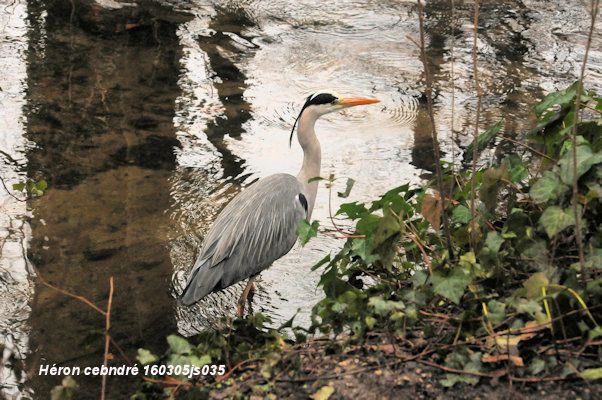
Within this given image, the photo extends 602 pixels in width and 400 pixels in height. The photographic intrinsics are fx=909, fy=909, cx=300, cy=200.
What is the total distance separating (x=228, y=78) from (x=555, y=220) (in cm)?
512

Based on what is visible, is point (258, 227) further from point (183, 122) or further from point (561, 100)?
point (183, 122)

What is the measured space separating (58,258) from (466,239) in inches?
107

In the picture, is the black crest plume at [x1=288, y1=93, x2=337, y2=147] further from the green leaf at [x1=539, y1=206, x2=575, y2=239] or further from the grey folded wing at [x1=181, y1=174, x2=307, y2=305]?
the green leaf at [x1=539, y1=206, x2=575, y2=239]

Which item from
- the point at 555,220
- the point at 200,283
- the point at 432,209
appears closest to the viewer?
the point at 555,220

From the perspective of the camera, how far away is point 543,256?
3.81 meters

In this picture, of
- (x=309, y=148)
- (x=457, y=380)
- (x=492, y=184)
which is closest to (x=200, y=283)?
(x=309, y=148)

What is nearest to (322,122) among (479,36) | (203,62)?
(203,62)

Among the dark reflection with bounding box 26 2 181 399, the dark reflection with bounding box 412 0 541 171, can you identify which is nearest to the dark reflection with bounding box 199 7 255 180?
the dark reflection with bounding box 26 2 181 399

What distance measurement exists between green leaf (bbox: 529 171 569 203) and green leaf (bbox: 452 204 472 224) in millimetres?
547

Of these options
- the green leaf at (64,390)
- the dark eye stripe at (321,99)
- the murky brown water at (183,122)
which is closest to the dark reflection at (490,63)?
the murky brown water at (183,122)

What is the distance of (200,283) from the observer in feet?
17.0

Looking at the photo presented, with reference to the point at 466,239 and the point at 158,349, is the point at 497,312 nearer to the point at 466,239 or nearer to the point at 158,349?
the point at 466,239

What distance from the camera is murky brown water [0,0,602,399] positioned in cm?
546

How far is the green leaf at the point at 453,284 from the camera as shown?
12.1ft
